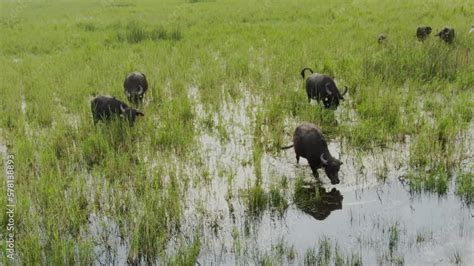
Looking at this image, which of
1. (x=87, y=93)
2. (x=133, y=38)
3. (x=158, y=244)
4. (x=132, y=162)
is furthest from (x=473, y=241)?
Result: (x=133, y=38)

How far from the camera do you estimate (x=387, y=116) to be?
7.18 meters

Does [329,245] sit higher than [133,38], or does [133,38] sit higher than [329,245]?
[133,38]

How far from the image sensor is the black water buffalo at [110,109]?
7.30m

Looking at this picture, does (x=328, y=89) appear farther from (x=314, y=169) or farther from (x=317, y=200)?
(x=317, y=200)

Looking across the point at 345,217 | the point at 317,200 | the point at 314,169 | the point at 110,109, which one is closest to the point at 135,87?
the point at 110,109

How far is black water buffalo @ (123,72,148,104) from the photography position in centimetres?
838

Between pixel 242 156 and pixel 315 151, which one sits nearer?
pixel 315 151

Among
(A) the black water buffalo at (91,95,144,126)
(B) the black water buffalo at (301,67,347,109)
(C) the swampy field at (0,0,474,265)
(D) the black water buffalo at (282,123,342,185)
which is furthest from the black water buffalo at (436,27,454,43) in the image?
(A) the black water buffalo at (91,95,144,126)

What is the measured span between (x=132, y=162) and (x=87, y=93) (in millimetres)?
3421

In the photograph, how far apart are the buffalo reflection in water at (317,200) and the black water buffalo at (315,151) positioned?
175mm

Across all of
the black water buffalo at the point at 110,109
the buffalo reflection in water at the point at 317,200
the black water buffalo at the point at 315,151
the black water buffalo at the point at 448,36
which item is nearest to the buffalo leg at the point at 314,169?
the black water buffalo at the point at 315,151

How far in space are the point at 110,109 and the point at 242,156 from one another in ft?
7.54

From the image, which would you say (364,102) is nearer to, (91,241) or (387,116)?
(387,116)

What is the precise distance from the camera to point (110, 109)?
7316mm
